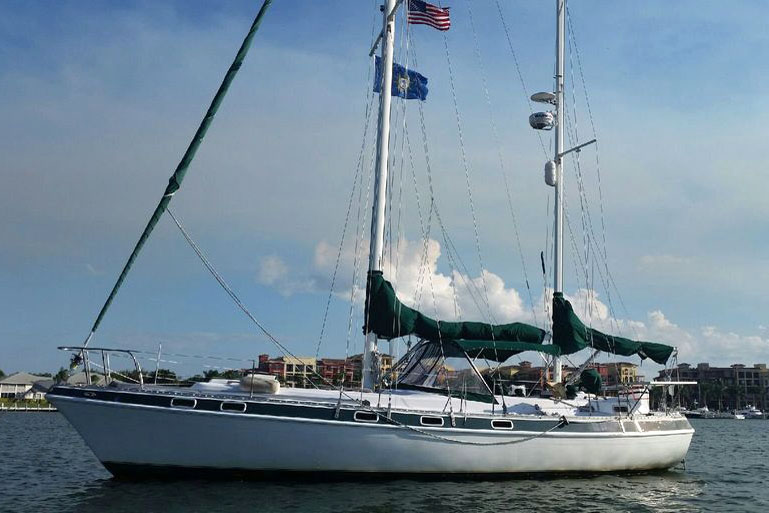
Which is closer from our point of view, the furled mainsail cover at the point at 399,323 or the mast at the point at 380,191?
the furled mainsail cover at the point at 399,323

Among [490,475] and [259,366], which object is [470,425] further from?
[259,366]

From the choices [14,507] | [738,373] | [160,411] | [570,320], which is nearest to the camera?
[14,507]

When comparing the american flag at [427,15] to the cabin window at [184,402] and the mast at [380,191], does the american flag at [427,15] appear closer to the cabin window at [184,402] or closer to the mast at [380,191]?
the mast at [380,191]

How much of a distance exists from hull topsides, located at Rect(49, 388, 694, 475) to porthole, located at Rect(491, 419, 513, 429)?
0.10m

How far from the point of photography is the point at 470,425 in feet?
56.9

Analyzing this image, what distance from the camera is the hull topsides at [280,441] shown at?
615 inches

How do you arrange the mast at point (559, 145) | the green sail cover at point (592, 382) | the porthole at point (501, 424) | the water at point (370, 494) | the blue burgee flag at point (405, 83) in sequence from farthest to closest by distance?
the mast at point (559, 145), the blue burgee flag at point (405, 83), the green sail cover at point (592, 382), the porthole at point (501, 424), the water at point (370, 494)

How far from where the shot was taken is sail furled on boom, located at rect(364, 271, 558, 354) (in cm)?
1873

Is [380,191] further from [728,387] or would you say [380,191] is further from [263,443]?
[728,387]

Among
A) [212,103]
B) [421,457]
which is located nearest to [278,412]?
[421,457]

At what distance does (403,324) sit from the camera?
736 inches

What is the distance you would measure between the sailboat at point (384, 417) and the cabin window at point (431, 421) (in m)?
0.03

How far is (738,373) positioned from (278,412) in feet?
567

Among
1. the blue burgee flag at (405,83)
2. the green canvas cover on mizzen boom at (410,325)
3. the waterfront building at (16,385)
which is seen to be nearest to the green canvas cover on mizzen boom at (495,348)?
the green canvas cover on mizzen boom at (410,325)
